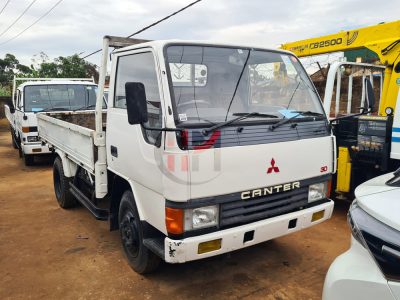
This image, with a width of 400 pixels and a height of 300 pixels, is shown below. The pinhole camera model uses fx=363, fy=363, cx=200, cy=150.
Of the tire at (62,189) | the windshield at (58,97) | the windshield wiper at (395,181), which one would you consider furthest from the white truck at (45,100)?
the windshield wiper at (395,181)

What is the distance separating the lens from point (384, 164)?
453 centimetres

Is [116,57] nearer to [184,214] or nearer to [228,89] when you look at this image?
[228,89]

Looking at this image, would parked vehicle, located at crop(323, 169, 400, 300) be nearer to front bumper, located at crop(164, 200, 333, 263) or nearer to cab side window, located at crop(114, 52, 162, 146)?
front bumper, located at crop(164, 200, 333, 263)

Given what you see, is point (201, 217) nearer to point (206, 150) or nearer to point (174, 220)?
point (174, 220)

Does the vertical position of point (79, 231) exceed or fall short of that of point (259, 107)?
it falls short

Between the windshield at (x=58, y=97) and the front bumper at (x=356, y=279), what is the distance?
7.33 m

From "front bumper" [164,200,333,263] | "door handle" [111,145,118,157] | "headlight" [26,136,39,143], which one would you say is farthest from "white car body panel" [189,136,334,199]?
"headlight" [26,136,39,143]

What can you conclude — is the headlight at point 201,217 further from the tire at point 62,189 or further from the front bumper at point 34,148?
the front bumper at point 34,148

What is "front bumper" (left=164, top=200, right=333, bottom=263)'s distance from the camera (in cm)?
264

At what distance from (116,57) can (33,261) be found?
2317 millimetres

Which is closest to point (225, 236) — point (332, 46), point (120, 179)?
point (120, 179)

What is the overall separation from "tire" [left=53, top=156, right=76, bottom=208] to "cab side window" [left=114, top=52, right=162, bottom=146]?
2.35 meters

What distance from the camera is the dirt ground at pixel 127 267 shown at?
3219 mm

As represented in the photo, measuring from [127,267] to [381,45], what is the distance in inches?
173
